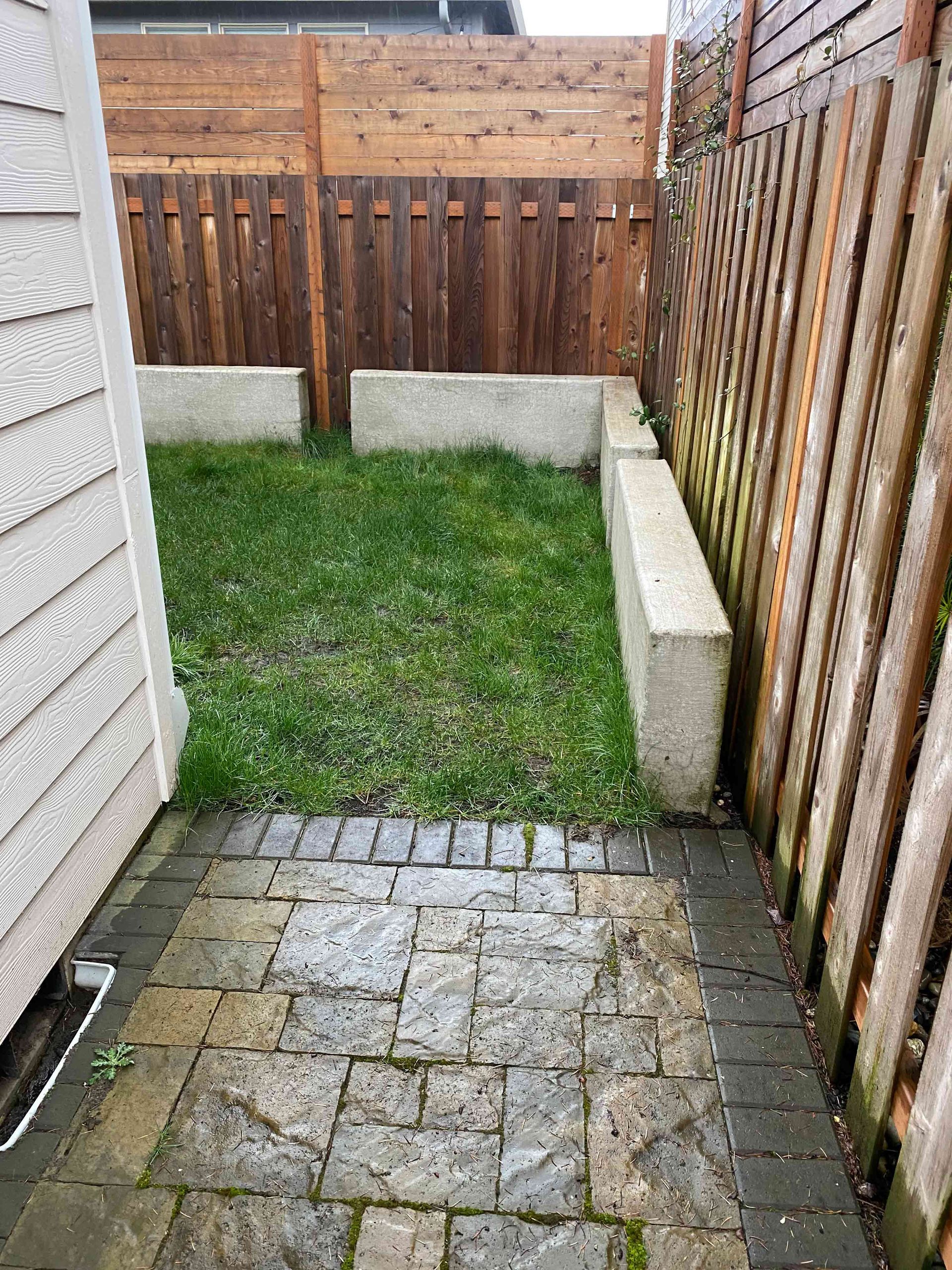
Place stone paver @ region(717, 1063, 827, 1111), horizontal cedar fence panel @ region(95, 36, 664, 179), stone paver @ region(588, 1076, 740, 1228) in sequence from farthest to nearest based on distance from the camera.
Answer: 1. horizontal cedar fence panel @ region(95, 36, 664, 179)
2. stone paver @ region(717, 1063, 827, 1111)
3. stone paver @ region(588, 1076, 740, 1228)

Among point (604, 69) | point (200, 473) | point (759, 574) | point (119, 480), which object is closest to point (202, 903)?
point (119, 480)

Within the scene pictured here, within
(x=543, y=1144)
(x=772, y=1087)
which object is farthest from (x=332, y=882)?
(x=772, y=1087)

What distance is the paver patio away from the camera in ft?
6.23

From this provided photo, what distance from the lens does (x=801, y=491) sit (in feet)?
8.36

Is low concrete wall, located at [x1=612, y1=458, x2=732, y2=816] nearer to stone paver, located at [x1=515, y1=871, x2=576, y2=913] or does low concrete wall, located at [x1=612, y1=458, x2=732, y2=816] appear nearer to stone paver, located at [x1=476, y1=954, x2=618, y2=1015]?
stone paver, located at [x1=515, y1=871, x2=576, y2=913]

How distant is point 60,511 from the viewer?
2.46 metres

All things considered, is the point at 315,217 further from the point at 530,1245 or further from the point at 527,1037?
the point at 530,1245

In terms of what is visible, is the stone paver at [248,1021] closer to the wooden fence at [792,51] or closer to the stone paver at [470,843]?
the stone paver at [470,843]

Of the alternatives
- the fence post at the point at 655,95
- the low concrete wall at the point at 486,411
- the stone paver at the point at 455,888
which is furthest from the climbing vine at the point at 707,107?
the stone paver at the point at 455,888

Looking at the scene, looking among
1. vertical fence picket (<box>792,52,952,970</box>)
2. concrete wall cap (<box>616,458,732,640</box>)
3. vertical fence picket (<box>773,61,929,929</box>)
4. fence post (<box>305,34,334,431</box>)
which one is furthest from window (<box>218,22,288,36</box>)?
vertical fence picket (<box>792,52,952,970</box>)

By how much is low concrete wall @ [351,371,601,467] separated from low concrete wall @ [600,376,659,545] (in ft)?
0.75

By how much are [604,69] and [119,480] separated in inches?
334

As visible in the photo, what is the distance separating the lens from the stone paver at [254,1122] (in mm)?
2008

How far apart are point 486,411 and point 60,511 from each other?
15.5 ft
